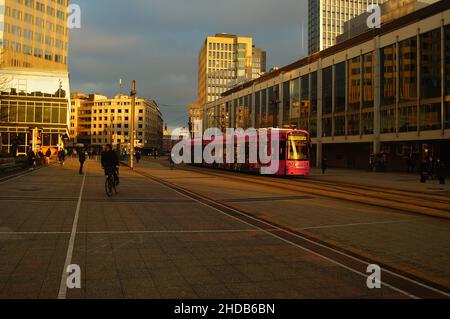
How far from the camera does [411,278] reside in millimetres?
5699

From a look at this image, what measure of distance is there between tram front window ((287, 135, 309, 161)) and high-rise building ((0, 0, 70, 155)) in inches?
1191

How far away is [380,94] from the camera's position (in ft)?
142

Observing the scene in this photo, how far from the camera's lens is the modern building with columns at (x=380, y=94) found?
120 ft

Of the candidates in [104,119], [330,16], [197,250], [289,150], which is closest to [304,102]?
[289,150]

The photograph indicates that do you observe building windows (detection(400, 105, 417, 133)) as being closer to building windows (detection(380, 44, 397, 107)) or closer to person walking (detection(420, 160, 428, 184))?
building windows (detection(380, 44, 397, 107))

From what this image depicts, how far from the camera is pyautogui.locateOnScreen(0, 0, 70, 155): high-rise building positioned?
66.9 m

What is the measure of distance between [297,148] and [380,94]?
18257 mm

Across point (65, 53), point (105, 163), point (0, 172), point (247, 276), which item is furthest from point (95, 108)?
point (247, 276)

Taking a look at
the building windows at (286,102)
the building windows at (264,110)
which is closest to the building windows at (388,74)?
the building windows at (286,102)

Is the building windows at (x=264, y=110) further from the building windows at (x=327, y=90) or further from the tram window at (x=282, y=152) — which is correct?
the tram window at (x=282, y=152)

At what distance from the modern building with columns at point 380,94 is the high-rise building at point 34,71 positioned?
3269 centimetres

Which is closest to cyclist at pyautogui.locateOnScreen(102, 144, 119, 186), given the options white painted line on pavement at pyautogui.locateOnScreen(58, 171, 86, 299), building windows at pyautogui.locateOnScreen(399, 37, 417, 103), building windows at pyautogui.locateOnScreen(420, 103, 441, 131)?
white painted line on pavement at pyautogui.locateOnScreen(58, 171, 86, 299)

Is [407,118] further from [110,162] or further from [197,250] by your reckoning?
[197,250]
